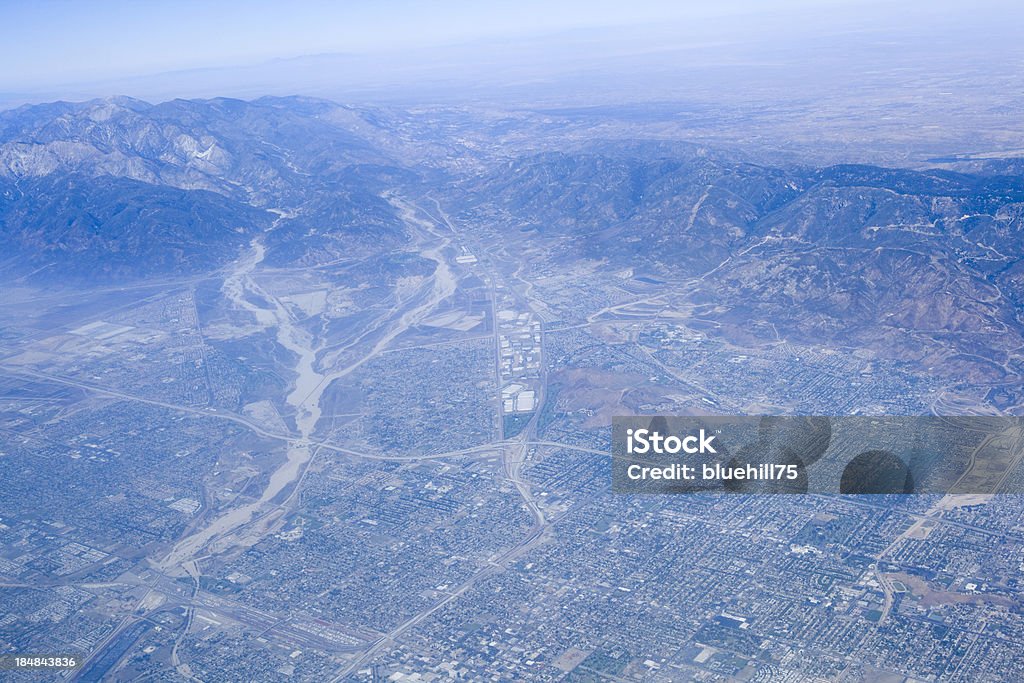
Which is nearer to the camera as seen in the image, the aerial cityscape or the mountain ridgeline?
the aerial cityscape

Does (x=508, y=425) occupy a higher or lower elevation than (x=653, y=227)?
lower

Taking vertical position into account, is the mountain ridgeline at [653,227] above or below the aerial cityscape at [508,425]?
above

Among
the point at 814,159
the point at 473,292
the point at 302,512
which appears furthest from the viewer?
the point at 814,159

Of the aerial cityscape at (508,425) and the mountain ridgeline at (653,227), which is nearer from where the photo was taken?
the aerial cityscape at (508,425)

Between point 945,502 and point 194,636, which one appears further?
Result: point 945,502

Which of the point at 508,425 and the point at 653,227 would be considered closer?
the point at 508,425

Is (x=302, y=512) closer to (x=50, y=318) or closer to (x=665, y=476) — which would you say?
(x=665, y=476)

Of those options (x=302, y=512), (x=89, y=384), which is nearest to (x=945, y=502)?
(x=302, y=512)

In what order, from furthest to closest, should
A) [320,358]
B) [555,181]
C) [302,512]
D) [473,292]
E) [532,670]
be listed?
1. [555,181]
2. [473,292]
3. [320,358]
4. [302,512]
5. [532,670]
